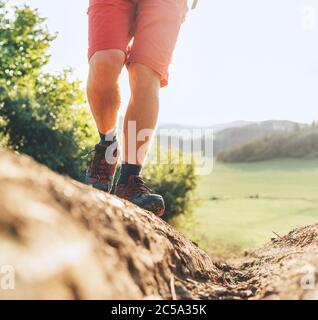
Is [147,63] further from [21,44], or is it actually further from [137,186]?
[21,44]

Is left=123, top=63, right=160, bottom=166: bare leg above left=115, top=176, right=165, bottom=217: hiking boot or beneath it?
above

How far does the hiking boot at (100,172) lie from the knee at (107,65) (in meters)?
0.42

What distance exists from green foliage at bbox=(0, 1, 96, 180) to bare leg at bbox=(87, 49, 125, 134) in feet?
25.9

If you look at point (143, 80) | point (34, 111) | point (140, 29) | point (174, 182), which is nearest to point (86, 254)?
point (143, 80)

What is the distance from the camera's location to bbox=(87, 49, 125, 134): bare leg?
275 cm

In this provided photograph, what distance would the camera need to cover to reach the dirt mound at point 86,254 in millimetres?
856

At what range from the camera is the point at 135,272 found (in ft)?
4.08

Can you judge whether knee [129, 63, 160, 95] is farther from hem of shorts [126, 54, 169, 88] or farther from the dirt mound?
the dirt mound

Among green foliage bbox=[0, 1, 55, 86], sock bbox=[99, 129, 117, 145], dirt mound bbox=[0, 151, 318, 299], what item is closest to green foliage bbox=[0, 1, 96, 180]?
green foliage bbox=[0, 1, 55, 86]

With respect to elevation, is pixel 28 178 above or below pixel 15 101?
below

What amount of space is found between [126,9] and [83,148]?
8483 mm

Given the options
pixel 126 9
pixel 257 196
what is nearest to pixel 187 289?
pixel 126 9

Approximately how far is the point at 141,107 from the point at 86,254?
1.79 meters
